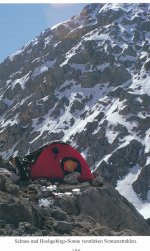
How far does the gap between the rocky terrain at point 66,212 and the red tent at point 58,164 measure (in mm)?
1673

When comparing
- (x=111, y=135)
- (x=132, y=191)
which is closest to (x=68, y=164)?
(x=132, y=191)

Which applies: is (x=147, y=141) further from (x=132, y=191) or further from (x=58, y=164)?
(x=58, y=164)

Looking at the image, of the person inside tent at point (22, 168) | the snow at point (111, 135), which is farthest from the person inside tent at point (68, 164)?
the snow at point (111, 135)

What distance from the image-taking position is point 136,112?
174000 millimetres

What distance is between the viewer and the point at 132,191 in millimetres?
138000

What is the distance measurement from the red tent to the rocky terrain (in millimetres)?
1673

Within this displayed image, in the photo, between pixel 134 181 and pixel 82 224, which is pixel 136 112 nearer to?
pixel 134 181

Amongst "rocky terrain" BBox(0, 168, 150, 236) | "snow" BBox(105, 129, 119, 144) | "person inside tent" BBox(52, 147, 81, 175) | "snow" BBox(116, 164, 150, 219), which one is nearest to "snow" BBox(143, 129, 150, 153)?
"snow" BBox(116, 164, 150, 219)

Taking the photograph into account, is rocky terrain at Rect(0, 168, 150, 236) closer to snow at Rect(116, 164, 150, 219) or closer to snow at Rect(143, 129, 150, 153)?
snow at Rect(116, 164, 150, 219)

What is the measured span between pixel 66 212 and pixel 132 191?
119470 mm

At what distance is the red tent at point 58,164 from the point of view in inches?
1045

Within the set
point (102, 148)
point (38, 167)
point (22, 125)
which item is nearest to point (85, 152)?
point (102, 148)

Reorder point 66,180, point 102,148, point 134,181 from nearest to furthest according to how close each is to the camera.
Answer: point 66,180 → point 134,181 → point 102,148
